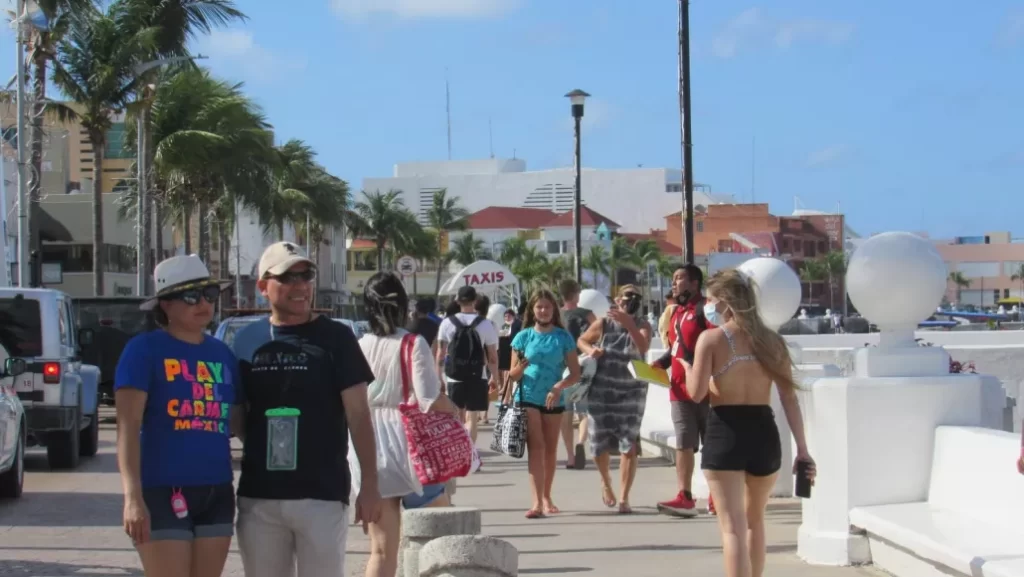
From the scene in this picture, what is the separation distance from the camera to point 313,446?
15.9 feet

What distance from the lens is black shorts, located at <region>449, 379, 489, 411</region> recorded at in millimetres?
13250

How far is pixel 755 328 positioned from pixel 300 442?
270cm

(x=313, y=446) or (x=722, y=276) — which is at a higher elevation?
(x=722, y=276)

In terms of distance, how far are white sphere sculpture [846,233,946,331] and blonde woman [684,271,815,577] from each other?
53.4 inches

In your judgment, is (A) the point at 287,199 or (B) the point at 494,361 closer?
(B) the point at 494,361

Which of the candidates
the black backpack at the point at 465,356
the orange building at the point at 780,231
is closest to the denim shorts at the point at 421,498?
the black backpack at the point at 465,356

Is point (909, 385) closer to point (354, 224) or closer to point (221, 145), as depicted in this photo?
point (221, 145)

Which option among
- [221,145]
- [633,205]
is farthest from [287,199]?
[633,205]

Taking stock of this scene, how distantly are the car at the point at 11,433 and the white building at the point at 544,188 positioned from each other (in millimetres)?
133895

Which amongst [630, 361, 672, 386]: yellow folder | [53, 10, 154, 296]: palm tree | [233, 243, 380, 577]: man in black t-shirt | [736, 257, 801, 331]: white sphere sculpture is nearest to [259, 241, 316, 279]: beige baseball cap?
[233, 243, 380, 577]: man in black t-shirt

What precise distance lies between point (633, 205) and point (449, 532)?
145 metres

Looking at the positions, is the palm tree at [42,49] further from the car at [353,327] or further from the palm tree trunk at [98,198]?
the car at [353,327]

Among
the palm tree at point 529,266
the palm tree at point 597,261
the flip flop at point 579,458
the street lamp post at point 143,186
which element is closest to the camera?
the flip flop at point 579,458

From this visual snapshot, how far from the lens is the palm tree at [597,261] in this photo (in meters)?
104
